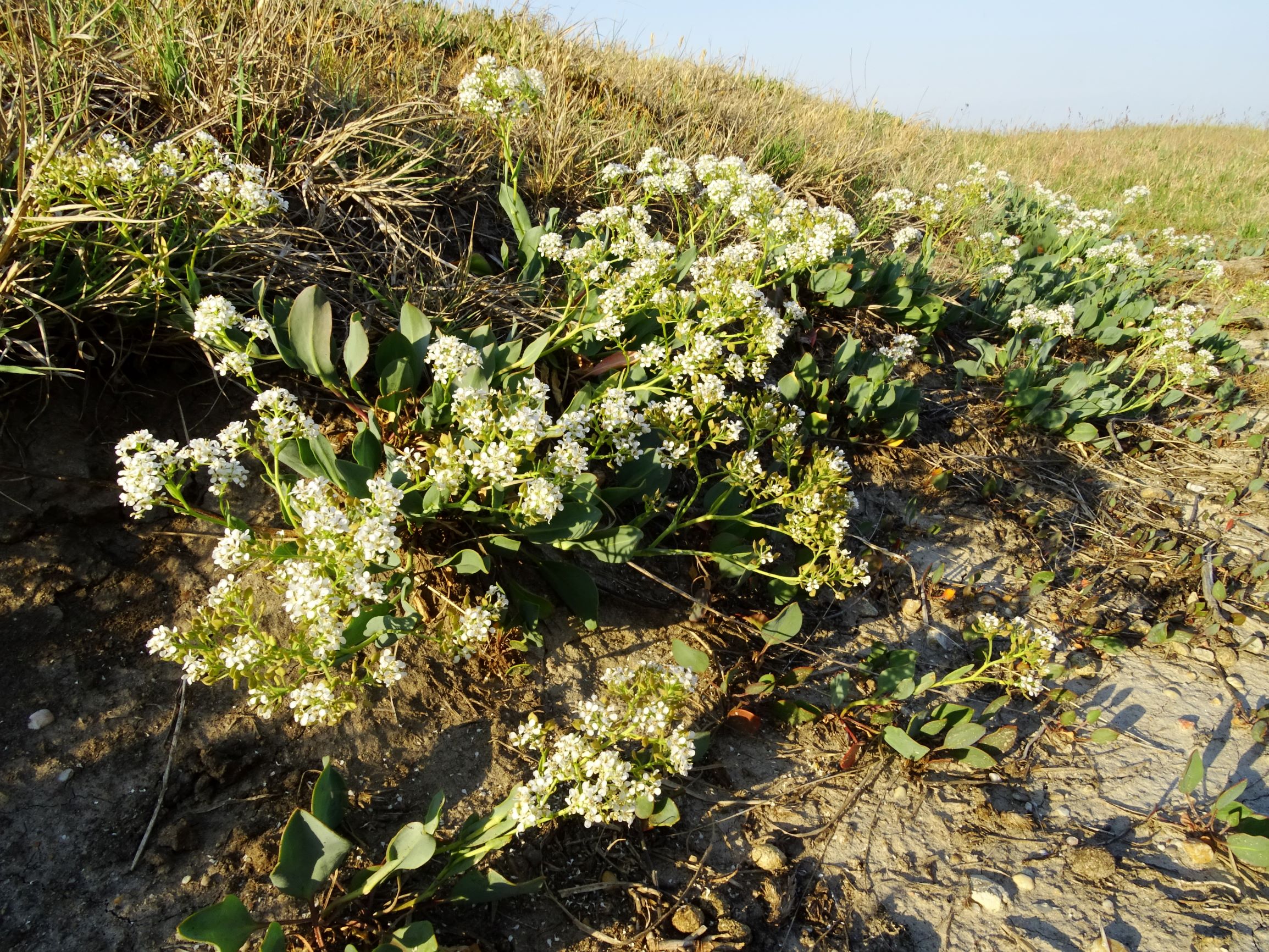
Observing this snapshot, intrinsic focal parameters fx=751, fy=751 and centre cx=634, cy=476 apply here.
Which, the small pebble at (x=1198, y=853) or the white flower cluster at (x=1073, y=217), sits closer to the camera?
the small pebble at (x=1198, y=853)

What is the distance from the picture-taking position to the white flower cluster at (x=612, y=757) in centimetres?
184

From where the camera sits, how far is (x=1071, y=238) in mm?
6000

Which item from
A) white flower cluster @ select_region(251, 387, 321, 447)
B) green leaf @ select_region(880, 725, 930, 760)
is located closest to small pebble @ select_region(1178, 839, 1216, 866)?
green leaf @ select_region(880, 725, 930, 760)

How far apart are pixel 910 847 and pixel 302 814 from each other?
1.78 meters

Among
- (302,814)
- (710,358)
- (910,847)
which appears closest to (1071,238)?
(710,358)

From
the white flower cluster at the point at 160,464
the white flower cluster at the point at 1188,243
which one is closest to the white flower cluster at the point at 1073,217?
the white flower cluster at the point at 1188,243

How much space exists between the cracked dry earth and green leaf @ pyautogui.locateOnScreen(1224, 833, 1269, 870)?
9cm

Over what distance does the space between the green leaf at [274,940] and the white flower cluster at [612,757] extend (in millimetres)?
527

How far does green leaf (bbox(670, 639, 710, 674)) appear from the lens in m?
2.37

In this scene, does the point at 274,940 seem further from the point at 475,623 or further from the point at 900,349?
the point at 900,349

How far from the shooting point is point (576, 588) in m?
2.50

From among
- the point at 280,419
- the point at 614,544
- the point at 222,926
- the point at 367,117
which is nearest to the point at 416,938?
the point at 222,926

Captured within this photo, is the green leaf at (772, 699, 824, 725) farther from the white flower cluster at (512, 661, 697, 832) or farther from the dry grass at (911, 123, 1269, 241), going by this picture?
the dry grass at (911, 123, 1269, 241)

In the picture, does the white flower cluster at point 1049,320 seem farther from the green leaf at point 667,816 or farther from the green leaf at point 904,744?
the green leaf at point 667,816
